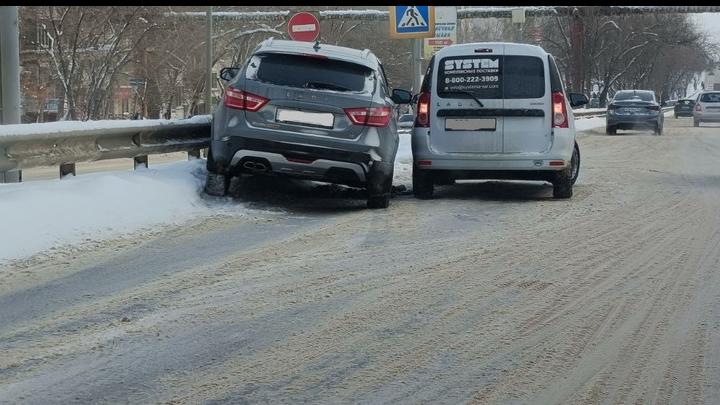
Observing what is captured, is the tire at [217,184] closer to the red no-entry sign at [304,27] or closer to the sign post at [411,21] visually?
the red no-entry sign at [304,27]

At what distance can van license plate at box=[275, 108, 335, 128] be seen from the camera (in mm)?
9617

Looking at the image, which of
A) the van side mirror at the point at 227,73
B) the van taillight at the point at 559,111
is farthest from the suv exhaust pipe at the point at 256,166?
the van taillight at the point at 559,111

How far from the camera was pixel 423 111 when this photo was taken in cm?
1133

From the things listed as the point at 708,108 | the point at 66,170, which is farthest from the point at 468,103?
the point at 708,108

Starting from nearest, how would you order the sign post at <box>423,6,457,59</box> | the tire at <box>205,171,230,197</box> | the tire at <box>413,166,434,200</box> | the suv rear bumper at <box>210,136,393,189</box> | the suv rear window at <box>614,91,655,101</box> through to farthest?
the suv rear bumper at <box>210,136,393,189</box> → the tire at <box>205,171,230,197</box> → the tire at <box>413,166,434,200</box> → the sign post at <box>423,6,457,59</box> → the suv rear window at <box>614,91,655,101</box>

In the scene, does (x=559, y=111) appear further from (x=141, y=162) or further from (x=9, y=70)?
(x=9, y=70)

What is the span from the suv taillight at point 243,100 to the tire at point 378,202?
160 centimetres

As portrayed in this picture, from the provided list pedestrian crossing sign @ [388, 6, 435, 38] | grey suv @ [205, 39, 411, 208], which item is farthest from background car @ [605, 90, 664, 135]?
grey suv @ [205, 39, 411, 208]

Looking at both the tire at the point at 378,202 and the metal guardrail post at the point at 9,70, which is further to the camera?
the metal guardrail post at the point at 9,70

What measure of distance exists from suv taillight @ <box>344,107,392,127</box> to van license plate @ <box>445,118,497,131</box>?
1.43 m

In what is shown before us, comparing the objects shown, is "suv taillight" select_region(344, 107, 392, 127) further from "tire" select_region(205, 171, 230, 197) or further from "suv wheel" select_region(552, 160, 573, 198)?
"suv wheel" select_region(552, 160, 573, 198)

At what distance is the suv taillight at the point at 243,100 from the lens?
9.64 metres

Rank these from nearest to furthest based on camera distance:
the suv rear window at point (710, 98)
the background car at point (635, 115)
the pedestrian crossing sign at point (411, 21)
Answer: the pedestrian crossing sign at point (411, 21), the background car at point (635, 115), the suv rear window at point (710, 98)

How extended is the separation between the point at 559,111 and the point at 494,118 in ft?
2.54
